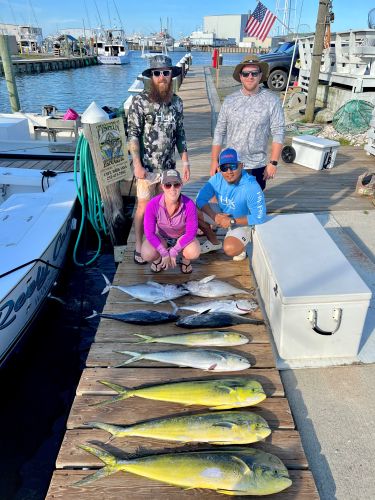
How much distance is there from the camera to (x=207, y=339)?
311 cm

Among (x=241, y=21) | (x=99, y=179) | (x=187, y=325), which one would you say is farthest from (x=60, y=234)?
(x=241, y=21)

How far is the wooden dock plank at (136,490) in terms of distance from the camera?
6.91ft

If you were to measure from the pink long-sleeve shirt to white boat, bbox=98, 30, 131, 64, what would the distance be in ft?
230

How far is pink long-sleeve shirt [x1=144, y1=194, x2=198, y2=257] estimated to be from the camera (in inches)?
150

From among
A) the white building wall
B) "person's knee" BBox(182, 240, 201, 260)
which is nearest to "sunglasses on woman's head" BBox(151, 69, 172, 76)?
"person's knee" BBox(182, 240, 201, 260)

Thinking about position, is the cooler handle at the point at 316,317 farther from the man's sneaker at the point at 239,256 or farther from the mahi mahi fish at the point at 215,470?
the man's sneaker at the point at 239,256

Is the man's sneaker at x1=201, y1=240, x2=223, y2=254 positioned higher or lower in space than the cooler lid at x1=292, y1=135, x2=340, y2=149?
lower

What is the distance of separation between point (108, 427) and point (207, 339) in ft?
3.36

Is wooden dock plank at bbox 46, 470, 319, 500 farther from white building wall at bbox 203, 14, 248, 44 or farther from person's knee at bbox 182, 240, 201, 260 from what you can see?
white building wall at bbox 203, 14, 248, 44

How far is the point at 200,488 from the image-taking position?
2.13 metres

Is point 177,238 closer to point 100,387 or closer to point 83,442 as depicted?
point 100,387

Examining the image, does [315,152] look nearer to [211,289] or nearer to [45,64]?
[211,289]

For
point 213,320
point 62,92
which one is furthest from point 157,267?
point 62,92

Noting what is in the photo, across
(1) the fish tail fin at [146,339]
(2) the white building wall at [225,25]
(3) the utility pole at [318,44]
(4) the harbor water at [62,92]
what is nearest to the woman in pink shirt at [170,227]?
(1) the fish tail fin at [146,339]
